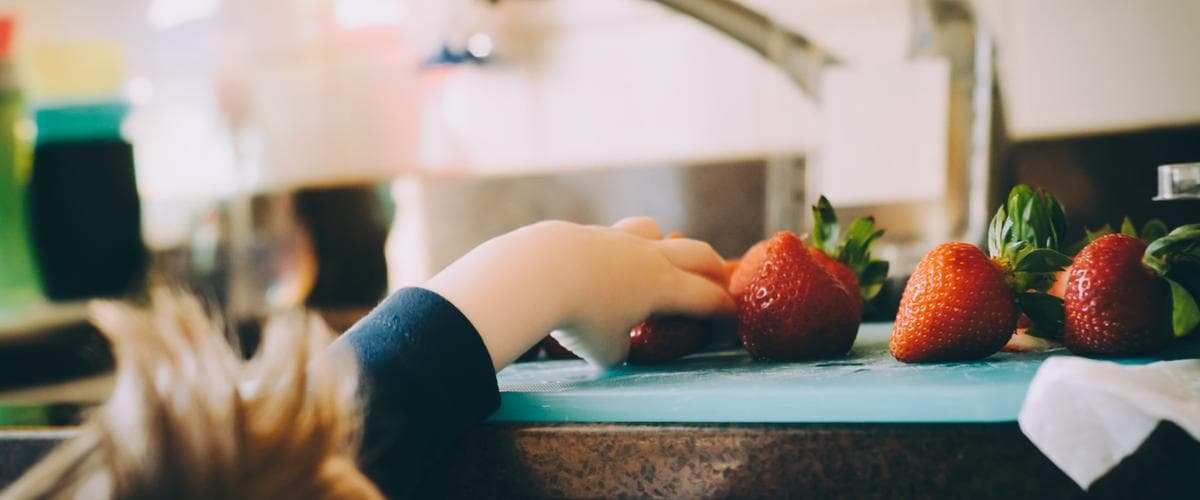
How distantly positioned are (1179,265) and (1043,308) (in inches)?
2.7

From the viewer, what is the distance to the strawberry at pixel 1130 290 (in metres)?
0.45

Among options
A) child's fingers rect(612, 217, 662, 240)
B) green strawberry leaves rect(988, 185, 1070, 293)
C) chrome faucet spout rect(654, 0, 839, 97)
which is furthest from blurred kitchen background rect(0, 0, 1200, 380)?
green strawberry leaves rect(988, 185, 1070, 293)

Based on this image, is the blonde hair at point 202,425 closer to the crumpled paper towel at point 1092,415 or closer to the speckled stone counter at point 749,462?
the speckled stone counter at point 749,462

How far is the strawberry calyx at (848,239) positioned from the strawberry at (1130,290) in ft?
0.52

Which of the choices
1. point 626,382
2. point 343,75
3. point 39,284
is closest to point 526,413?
point 626,382

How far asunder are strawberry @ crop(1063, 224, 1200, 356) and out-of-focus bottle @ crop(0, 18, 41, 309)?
1.65 metres

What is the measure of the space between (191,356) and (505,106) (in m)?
1.08

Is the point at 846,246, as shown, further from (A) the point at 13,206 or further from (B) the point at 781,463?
(A) the point at 13,206

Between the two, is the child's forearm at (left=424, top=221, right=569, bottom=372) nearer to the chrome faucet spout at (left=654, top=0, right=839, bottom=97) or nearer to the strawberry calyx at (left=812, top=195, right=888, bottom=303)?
the strawberry calyx at (left=812, top=195, right=888, bottom=303)

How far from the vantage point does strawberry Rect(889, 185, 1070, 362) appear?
0.46m

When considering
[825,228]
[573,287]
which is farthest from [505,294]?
[825,228]

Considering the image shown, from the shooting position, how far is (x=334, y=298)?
144cm

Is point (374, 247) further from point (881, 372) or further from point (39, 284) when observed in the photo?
point (881, 372)

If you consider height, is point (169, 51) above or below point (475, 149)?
above
